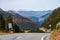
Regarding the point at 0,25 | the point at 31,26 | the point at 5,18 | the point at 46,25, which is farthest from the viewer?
→ the point at 46,25

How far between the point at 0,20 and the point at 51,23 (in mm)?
16224

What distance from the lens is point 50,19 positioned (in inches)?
2719

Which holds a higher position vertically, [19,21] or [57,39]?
[57,39]

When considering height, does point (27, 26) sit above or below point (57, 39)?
below

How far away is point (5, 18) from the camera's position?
60562mm

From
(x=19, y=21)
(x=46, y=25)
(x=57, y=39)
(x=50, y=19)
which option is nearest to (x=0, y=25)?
(x=19, y=21)

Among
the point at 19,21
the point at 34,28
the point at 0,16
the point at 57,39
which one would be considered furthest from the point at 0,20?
the point at 57,39

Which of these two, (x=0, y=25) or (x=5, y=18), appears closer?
(x=0, y=25)

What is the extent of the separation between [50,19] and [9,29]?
61.8 feet

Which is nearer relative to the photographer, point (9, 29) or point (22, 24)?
point (9, 29)

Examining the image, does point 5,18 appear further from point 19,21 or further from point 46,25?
point 46,25

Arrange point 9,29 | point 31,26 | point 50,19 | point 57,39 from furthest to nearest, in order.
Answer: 1. point 50,19
2. point 31,26
3. point 9,29
4. point 57,39

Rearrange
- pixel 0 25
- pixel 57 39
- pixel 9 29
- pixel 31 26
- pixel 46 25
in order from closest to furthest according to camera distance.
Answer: pixel 57 39, pixel 9 29, pixel 0 25, pixel 31 26, pixel 46 25

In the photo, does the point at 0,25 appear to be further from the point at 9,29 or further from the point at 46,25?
the point at 46,25
